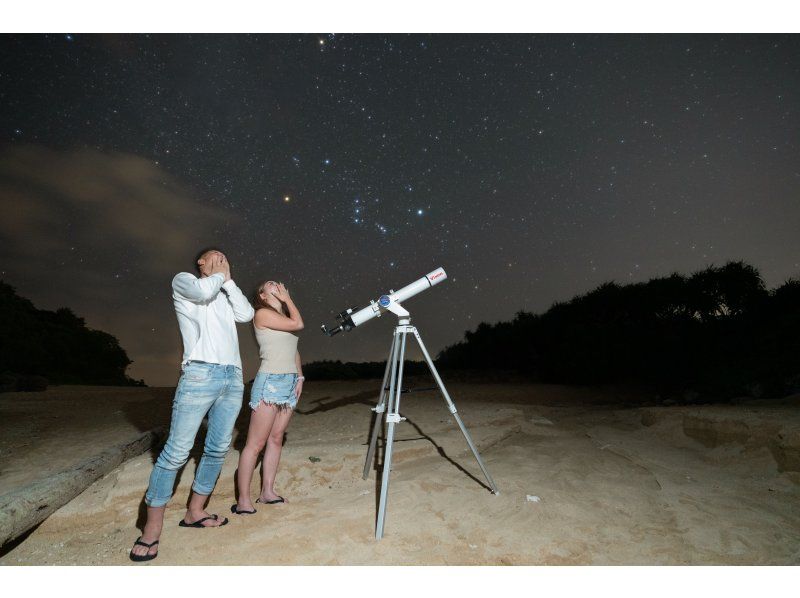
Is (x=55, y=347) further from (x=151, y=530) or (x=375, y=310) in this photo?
(x=375, y=310)

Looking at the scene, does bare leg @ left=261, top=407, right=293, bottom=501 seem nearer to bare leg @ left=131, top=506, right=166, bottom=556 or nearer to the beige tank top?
the beige tank top

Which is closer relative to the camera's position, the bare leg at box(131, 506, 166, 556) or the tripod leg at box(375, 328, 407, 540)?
the bare leg at box(131, 506, 166, 556)

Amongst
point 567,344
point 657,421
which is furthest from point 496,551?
point 567,344

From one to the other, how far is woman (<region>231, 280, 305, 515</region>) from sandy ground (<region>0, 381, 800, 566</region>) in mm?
369

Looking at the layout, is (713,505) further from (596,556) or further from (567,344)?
(567,344)

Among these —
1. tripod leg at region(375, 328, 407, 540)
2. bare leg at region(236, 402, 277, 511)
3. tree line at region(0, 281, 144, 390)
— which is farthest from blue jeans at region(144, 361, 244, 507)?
tree line at region(0, 281, 144, 390)

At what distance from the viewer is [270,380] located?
11.9 ft

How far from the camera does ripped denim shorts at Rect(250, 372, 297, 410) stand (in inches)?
141

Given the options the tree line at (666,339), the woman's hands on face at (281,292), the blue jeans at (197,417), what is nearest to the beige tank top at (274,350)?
the woman's hands on face at (281,292)

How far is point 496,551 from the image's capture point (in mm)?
2969

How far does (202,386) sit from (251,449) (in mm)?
1002

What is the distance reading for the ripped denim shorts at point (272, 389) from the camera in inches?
141

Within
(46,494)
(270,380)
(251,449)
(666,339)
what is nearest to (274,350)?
(270,380)

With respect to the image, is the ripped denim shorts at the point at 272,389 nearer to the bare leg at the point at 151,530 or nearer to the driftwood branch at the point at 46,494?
the bare leg at the point at 151,530
